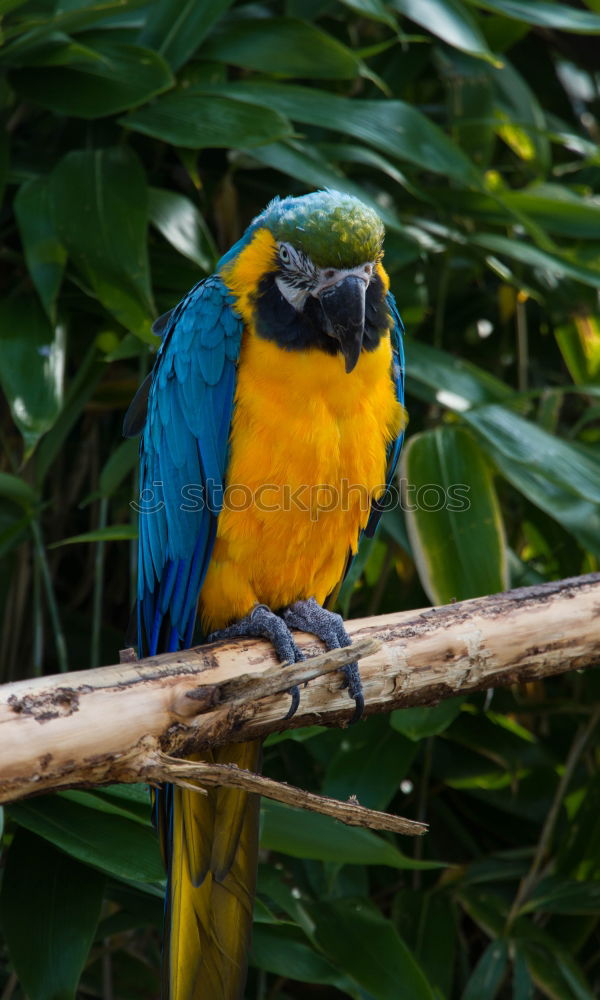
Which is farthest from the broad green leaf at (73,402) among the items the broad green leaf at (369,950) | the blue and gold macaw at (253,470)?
the broad green leaf at (369,950)

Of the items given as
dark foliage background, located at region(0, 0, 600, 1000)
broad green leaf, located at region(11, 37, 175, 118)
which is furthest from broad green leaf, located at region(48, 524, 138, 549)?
broad green leaf, located at region(11, 37, 175, 118)

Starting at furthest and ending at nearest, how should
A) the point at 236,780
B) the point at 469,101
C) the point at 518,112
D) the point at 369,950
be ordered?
the point at 518,112
the point at 469,101
the point at 369,950
the point at 236,780

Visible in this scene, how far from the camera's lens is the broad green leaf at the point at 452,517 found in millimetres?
1917

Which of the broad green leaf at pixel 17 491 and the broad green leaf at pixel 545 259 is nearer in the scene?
the broad green leaf at pixel 17 491

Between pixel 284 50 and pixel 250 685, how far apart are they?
155 centimetres

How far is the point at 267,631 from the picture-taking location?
1.57m

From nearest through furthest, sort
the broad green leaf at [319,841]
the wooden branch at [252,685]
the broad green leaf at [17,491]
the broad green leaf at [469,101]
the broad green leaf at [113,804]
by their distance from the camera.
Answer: the wooden branch at [252,685] < the broad green leaf at [113,804] < the broad green leaf at [319,841] < the broad green leaf at [17,491] < the broad green leaf at [469,101]

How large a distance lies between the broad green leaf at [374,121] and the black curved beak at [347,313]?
0.73m

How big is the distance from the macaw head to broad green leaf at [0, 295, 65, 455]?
Result: 0.50 metres

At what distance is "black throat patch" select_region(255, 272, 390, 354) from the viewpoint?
5.17ft

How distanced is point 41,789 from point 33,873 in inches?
33.7

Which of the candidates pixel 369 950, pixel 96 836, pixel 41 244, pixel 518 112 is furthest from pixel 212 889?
pixel 518 112

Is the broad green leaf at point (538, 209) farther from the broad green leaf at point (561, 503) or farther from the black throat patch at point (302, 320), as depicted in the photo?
the black throat patch at point (302, 320)

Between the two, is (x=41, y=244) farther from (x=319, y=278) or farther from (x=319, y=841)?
(x=319, y=841)
